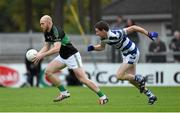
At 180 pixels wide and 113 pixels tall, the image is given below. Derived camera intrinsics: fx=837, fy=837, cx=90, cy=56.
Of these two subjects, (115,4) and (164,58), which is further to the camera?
(115,4)

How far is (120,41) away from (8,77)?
15443mm

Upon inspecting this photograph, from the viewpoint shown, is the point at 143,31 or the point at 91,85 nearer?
the point at 143,31

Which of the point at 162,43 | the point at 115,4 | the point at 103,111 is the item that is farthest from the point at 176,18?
the point at 103,111

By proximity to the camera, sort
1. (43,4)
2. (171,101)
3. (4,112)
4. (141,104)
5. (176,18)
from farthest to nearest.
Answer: (43,4) < (176,18) < (171,101) < (141,104) < (4,112)

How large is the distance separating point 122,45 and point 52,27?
1785mm

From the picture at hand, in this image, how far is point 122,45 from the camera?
67.8ft

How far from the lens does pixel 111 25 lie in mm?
49094

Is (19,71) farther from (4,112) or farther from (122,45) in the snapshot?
(4,112)

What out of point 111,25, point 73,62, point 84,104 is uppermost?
point 111,25

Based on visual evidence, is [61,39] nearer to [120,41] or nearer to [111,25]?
[120,41]

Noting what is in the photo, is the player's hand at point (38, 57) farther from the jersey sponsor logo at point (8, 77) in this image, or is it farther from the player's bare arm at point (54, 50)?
the jersey sponsor logo at point (8, 77)

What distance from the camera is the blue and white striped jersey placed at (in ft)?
66.8

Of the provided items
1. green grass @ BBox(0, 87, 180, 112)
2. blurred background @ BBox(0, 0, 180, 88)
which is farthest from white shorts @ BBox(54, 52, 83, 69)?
blurred background @ BBox(0, 0, 180, 88)

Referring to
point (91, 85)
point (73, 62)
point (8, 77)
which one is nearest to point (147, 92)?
point (91, 85)
